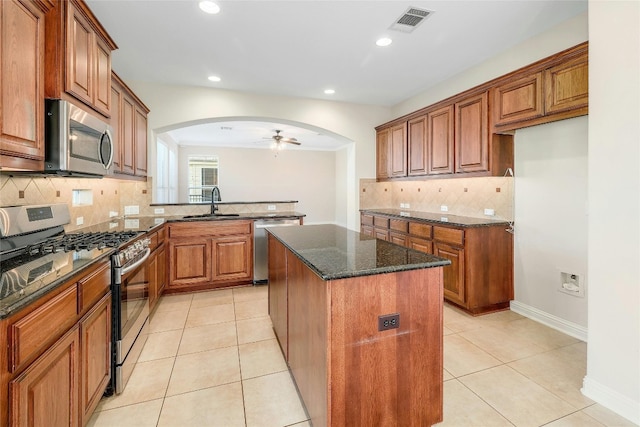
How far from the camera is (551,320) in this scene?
285 centimetres

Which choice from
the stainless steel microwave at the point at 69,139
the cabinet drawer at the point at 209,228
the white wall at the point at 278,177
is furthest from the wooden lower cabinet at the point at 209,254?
the white wall at the point at 278,177

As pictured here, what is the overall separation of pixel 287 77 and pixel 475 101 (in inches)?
88.1

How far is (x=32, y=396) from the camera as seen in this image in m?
1.07

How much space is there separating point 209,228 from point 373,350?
291 cm

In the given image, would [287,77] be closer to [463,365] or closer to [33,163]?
[33,163]

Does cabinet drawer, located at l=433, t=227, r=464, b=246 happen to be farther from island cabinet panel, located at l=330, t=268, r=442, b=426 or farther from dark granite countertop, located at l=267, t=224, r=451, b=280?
island cabinet panel, located at l=330, t=268, r=442, b=426

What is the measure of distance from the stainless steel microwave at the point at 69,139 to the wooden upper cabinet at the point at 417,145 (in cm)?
359

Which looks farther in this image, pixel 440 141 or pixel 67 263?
pixel 440 141

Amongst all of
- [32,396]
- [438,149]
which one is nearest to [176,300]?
[32,396]

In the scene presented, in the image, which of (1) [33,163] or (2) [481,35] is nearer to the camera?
(1) [33,163]

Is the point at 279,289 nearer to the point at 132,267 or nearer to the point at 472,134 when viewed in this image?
the point at 132,267

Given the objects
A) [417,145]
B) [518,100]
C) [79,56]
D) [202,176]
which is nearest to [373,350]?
[79,56]

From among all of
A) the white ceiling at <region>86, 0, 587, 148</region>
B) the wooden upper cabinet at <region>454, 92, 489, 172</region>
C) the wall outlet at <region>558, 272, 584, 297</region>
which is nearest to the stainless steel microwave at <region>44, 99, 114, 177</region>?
the white ceiling at <region>86, 0, 587, 148</region>

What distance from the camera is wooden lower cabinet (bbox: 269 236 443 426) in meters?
1.34
